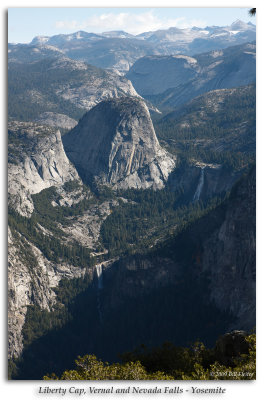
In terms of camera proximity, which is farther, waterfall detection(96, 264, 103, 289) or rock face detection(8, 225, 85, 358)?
waterfall detection(96, 264, 103, 289)

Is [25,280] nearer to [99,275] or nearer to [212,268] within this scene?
[99,275]

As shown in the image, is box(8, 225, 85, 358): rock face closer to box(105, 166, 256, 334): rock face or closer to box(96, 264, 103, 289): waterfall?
box(96, 264, 103, 289): waterfall

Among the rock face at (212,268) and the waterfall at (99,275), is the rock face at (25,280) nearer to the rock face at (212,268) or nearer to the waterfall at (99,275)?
the waterfall at (99,275)

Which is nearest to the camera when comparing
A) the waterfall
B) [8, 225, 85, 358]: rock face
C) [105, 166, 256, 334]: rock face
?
[105, 166, 256, 334]: rock face

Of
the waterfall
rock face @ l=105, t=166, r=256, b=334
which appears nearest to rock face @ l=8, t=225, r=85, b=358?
the waterfall

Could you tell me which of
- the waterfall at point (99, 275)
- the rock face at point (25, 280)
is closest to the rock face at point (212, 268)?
the waterfall at point (99, 275)

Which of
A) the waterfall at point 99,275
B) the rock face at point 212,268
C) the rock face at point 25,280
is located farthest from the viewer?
the waterfall at point 99,275

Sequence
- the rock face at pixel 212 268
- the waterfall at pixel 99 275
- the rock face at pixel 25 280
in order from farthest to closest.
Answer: the waterfall at pixel 99 275 → the rock face at pixel 25 280 → the rock face at pixel 212 268

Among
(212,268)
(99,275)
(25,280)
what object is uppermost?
(212,268)

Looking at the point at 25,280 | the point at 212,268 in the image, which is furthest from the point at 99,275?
the point at 212,268

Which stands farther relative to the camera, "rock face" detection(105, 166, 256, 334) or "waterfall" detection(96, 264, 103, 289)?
"waterfall" detection(96, 264, 103, 289)

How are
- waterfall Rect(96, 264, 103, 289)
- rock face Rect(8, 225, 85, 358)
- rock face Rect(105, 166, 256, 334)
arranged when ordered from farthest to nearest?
waterfall Rect(96, 264, 103, 289) < rock face Rect(8, 225, 85, 358) < rock face Rect(105, 166, 256, 334)
